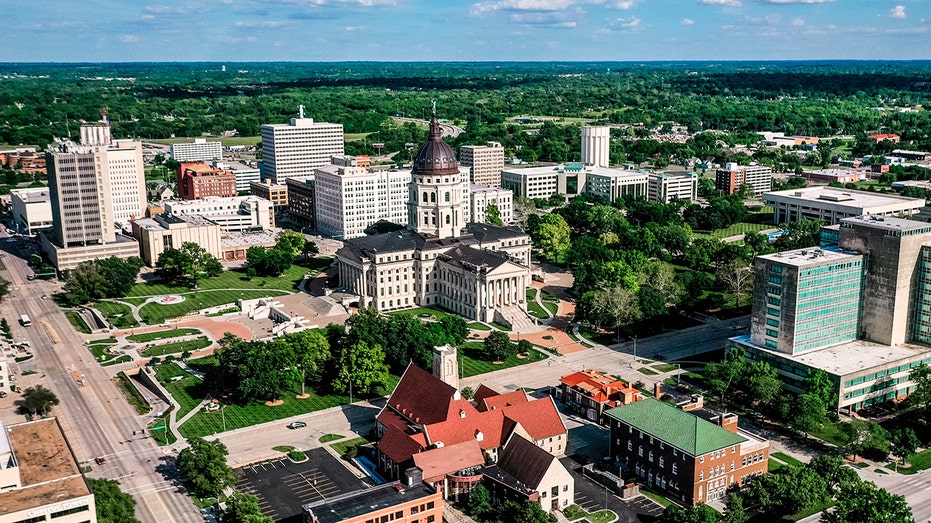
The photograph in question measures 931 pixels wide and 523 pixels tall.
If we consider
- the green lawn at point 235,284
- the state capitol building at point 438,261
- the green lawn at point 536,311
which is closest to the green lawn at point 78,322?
the green lawn at point 235,284

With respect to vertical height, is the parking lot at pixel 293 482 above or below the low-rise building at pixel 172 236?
below

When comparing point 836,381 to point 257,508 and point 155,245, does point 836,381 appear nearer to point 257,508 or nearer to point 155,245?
point 257,508

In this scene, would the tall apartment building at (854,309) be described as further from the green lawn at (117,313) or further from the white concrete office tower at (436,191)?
the green lawn at (117,313)

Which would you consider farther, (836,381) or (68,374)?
(68,374)

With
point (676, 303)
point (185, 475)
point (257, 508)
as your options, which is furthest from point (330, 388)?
point (676, 303)

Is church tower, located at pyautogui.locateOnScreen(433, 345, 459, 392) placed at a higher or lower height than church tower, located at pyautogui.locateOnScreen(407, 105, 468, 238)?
lower

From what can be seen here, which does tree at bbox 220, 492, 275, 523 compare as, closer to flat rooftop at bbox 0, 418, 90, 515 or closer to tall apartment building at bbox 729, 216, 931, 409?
flat rooftop at bbox 0, 418, 90, 515

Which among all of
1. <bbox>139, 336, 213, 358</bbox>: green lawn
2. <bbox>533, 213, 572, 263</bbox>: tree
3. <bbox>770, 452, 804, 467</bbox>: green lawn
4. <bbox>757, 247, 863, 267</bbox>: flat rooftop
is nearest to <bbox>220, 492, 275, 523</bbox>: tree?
<bbox>770, 452, 804, 467</bbox>: green lawn
